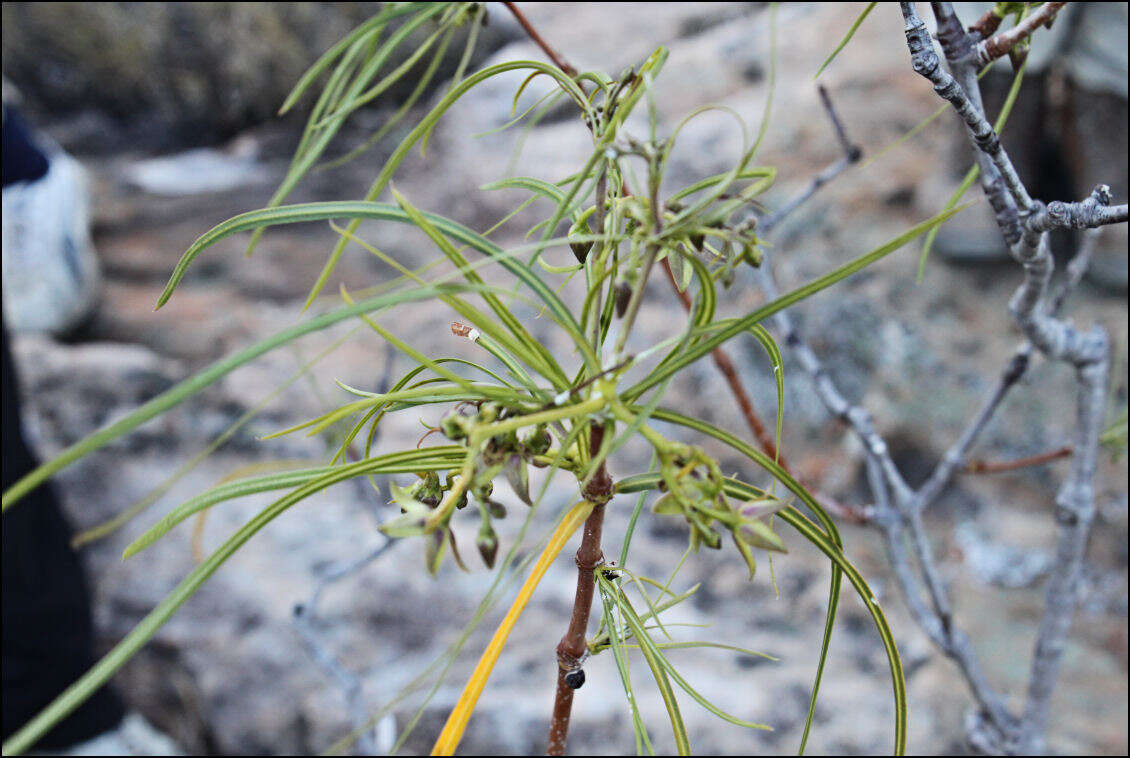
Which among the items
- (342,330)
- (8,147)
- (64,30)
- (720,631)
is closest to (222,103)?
(64,30)

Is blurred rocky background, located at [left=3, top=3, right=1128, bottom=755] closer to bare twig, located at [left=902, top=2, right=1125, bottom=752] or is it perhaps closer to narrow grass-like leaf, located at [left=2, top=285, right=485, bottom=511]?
bare twig, located at [left=902, top=2, right=1125, bottom=752]

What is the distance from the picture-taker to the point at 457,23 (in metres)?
0.47

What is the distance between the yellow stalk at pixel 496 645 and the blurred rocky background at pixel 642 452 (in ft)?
1.68

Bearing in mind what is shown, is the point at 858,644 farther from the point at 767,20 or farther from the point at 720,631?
the point at 767,20

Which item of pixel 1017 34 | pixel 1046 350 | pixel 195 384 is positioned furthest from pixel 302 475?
pixel 1046 350

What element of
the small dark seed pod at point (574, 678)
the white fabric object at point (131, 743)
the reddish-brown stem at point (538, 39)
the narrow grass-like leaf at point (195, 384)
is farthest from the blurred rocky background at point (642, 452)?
the narrow grass-like leaf at point (195, 384)

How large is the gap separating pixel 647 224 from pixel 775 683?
0.83 metres

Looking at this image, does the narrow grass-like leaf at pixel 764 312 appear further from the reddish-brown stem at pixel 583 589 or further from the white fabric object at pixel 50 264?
the white fabric object at pixel 50 264

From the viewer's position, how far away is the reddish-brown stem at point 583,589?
0.38 metres

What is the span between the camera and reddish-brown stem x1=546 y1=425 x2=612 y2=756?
379mm

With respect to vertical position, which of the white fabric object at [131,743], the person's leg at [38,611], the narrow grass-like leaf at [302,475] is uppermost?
the narrow grass-like leaf at [302,475]

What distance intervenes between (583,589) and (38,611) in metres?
0.92

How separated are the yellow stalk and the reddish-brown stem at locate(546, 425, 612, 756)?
1cm

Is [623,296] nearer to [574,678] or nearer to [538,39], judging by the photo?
[574,678]
